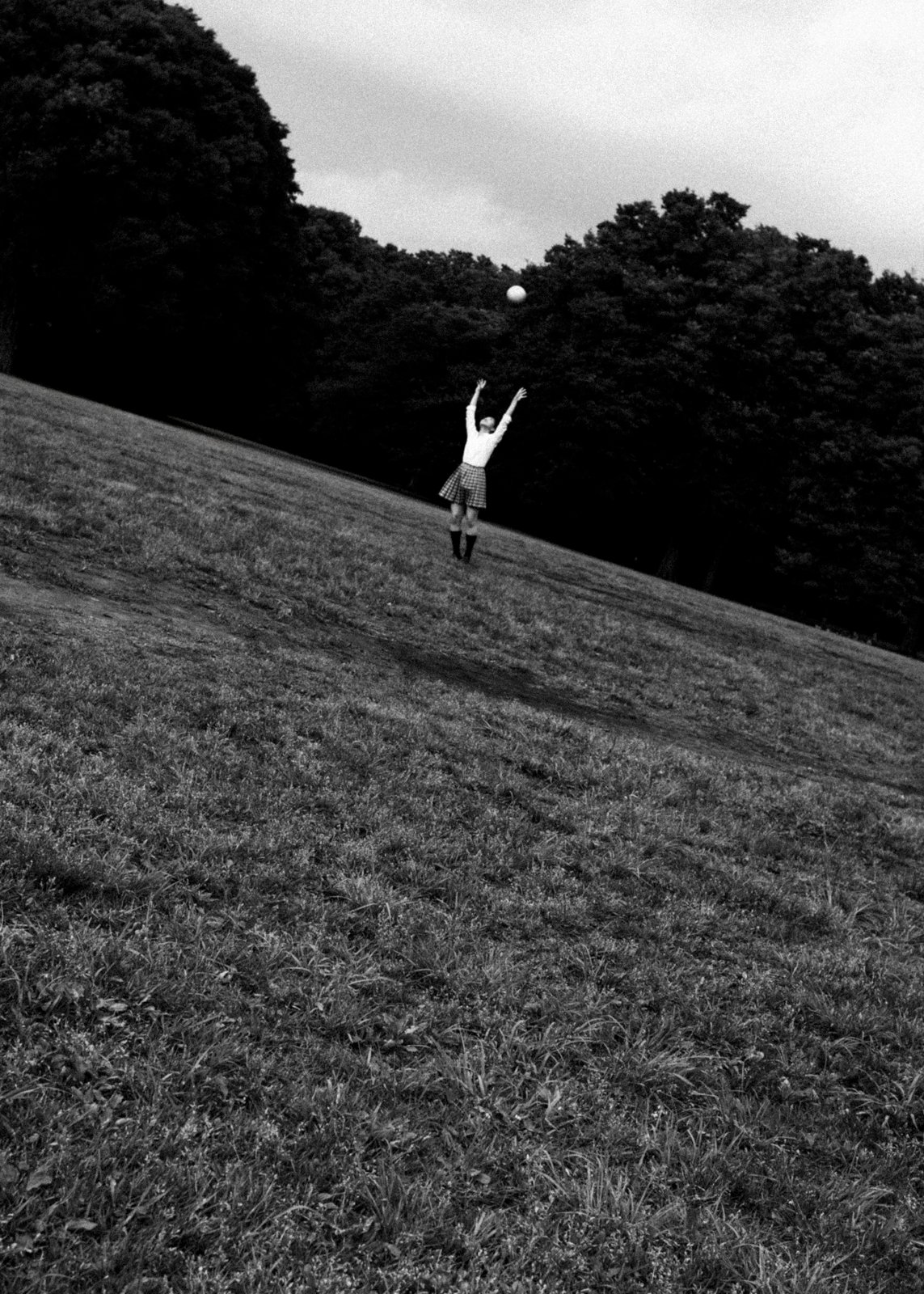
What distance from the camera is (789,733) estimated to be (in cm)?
1377

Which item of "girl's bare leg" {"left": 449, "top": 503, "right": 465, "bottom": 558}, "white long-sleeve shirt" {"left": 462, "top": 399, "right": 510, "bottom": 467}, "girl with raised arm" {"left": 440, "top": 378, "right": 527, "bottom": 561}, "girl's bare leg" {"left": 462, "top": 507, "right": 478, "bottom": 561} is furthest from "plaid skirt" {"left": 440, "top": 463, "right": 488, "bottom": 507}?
"girl's bare leg" {"left": 449, "top": 503, "right": 465, "bottom": 558}

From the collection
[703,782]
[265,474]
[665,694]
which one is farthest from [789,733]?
[265,474]

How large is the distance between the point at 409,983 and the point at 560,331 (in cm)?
5433

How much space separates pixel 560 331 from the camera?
55719 millimetres

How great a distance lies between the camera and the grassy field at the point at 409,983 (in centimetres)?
341

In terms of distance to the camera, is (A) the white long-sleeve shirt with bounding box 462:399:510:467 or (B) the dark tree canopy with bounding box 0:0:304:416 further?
(B) the dark tree canopy with bounding box 0:0:304:416

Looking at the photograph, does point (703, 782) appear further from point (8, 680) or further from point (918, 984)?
point (8, 680)

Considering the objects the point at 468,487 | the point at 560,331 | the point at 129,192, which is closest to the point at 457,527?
the point at 468,487

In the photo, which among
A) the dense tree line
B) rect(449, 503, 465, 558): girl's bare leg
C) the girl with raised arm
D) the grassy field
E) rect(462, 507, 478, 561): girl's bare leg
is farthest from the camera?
the dense tree line

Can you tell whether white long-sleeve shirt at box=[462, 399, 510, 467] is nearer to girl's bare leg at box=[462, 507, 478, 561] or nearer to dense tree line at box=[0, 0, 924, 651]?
girl's bare leg at box=[462, 507, 478, 561]

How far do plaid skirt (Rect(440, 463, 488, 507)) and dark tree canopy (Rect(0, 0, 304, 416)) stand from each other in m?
31.9

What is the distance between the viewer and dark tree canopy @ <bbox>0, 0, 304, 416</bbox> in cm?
4338

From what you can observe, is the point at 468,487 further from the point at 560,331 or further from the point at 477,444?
the point at 560,331

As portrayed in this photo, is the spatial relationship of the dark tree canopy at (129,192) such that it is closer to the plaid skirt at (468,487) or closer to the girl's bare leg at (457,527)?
the girl's bare leg at (457,527)
